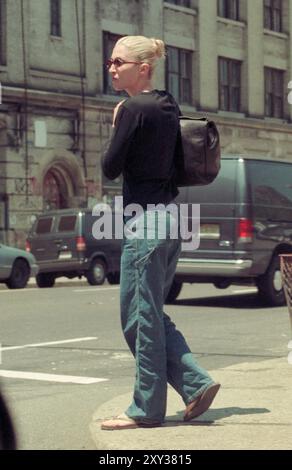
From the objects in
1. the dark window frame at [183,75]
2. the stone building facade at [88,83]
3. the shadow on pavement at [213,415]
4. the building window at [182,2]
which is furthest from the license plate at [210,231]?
the building window at [182,2]

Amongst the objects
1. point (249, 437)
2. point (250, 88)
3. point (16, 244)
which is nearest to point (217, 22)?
point (250, 88)

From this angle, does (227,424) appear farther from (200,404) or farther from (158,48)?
(158,48)

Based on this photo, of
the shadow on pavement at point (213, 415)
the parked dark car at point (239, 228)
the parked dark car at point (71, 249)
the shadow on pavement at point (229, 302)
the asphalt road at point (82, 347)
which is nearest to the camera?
the shadow on pavement at point (213, 415)

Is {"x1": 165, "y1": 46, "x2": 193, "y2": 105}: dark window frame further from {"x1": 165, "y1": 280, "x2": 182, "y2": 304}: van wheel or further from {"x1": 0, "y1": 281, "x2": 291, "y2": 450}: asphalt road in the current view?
{"x1": 165, "y1": 280, "x2": 182, "y2": 304}: van wheel

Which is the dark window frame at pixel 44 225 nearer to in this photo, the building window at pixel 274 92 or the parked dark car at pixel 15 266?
the parked dark car at pixel 15 266

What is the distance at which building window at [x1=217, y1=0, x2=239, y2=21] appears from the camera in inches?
1646

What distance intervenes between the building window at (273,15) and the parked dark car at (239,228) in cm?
2886

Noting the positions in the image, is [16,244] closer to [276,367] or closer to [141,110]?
[276,367]

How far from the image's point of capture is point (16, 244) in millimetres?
32062

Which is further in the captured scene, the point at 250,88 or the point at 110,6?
the point at 250,88

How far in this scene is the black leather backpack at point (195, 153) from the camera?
623 centimetres

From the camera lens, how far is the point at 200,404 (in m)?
6.32

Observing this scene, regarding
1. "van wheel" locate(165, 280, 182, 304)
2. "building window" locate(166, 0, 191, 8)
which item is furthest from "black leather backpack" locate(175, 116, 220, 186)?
"building window" locate(166, 0, 191, 8)
